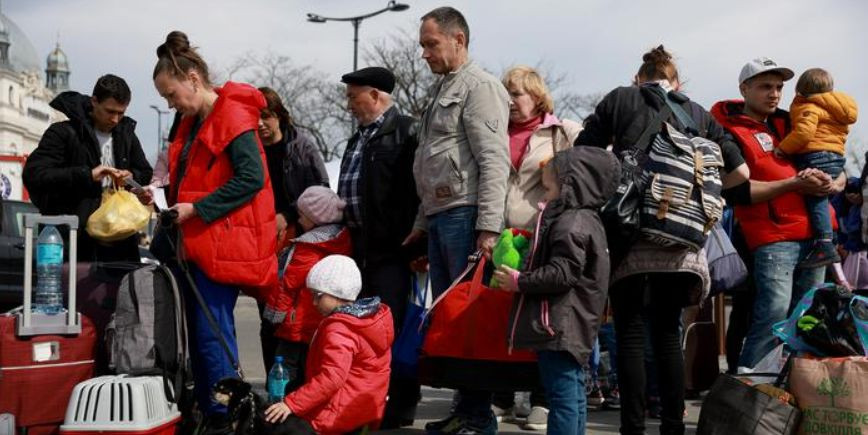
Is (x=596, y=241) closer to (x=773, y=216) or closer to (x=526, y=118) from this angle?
(x=526, y=118)

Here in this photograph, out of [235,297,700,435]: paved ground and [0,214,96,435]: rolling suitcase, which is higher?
[0,214,96,435]: rolling suitcase

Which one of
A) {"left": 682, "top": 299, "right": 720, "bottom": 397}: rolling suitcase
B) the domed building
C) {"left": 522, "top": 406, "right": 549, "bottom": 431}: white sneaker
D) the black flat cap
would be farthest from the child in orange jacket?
the domed building

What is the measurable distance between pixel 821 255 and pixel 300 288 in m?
2.89

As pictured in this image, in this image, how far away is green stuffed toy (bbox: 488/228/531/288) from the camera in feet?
17.1

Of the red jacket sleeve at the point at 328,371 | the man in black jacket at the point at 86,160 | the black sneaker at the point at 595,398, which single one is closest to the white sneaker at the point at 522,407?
the black sneaker at the point at 595,398

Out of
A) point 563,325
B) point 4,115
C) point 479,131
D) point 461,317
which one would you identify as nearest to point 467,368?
point 461,317

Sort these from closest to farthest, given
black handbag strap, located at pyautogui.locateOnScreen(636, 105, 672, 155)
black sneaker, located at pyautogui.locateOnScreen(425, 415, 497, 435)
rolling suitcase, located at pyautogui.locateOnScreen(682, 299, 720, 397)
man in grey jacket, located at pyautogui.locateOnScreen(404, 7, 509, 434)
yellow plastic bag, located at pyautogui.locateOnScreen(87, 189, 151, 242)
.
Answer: black handbag strap, located at pyautogui.locateOnScreen(636, 105, 672, 155)
man in grey jacket, located at pyautogui.locateOnScreen(404, 7, 509, 434)
black sneaker, located at pyautogui.locateOnScreen(425, 415, 497, 435)
yellow plastic bag, located at pyautogui.locateOnScreen(87, 189, 151, 242)
rolling suitcase, located at pyautogui.locateOnScreen(682, 299, 720, 397)

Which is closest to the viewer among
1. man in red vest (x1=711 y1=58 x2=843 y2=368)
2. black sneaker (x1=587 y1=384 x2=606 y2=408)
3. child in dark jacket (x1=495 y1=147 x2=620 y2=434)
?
child in dark jacket (x1=495 y1=147 x2=620 y2=434)

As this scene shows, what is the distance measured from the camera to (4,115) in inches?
4781

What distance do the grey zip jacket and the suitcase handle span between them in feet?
5.71

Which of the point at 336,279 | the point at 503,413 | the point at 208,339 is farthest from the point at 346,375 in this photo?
the point at 503,413

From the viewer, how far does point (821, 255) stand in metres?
6.38

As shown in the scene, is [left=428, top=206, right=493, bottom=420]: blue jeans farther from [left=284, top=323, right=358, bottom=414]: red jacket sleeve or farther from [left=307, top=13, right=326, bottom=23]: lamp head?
[left=307, top=13, right=326, bottom=23]: lamp head

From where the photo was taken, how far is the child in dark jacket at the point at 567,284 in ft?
16.1
